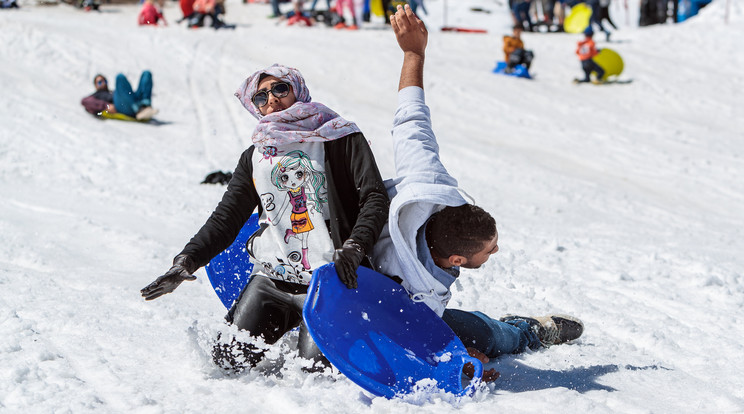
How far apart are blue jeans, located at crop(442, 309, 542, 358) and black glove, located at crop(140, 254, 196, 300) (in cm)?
97

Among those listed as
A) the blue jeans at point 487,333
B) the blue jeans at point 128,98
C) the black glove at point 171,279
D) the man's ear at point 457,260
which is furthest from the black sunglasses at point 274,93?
the blue jeans at point 128,98

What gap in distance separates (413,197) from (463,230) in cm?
20

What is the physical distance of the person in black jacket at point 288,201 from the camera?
2549 mm

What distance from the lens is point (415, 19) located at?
259 centimetres

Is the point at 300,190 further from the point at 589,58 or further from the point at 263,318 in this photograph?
the point at 589,58

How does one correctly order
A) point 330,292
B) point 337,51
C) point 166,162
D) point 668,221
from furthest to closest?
point 337,51 < point 166,162 < point 668,221 < point 330,292

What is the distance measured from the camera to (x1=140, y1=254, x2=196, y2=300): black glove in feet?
7.75

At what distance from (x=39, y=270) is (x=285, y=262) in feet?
6.51

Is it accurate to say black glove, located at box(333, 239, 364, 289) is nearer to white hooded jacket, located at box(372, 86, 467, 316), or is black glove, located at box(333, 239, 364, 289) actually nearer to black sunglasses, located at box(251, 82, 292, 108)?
white hooded jacket, located at box(372, 86, 467, 316)

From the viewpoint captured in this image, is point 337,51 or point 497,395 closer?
point 497,395

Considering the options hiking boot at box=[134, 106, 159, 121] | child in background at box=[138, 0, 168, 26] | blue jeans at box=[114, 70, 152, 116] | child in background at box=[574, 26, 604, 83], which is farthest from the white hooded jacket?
A: child in background at box=[138, 0, 168, 26]

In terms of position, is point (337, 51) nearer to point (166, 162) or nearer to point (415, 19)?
point (166, 162)

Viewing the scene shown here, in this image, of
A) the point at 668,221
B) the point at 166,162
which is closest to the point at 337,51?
the point at 166,162

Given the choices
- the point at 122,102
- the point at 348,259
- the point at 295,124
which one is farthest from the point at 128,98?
the point at 348,259
